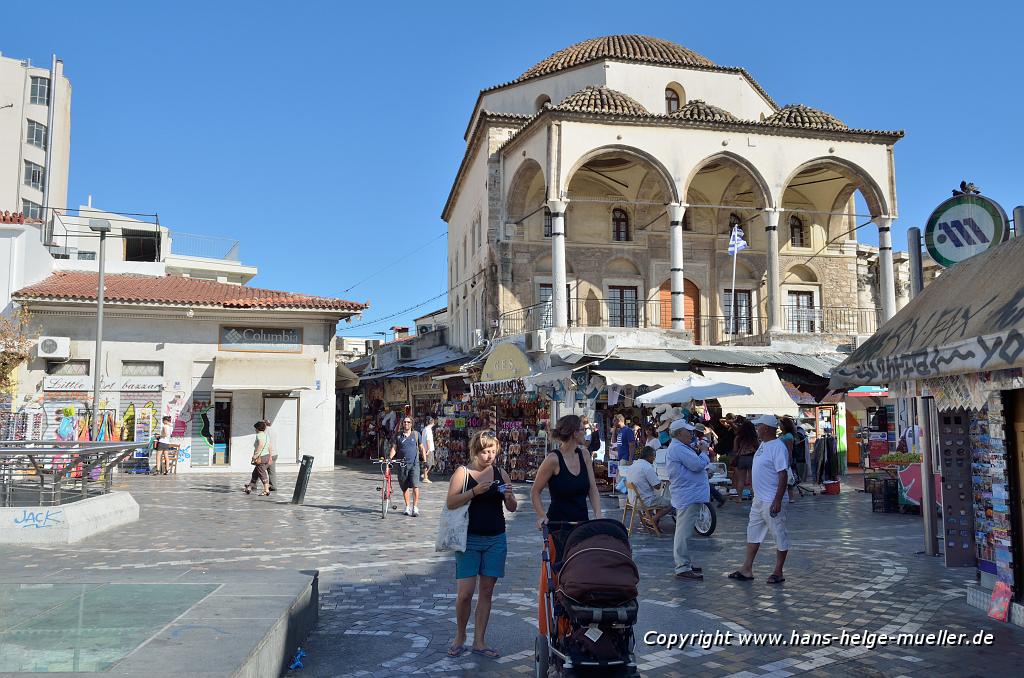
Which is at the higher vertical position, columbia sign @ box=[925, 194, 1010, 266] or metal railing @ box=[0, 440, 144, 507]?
columbia sign @ box=[925, 194, 1010, 266]

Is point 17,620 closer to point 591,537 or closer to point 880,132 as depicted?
point 591,537

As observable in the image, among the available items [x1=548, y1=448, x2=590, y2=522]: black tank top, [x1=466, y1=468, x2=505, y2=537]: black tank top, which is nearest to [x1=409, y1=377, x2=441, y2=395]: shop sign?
[x1=548, y1=448, x2=590, y2=522]: black tank top

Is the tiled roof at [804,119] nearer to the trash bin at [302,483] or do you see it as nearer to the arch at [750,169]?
the arch at [750,169]

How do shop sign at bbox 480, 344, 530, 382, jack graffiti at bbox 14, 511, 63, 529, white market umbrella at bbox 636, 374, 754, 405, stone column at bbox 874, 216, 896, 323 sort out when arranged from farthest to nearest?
stone column at bbox 874, 216, 896, 323 < shop sign at bbox 480, 344, 530, 382 < white market umbrella at bbox 636, 374, 754, 405 < jack graffiti at bbox 14, 511, 63, 529

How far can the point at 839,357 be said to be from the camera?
22.8 meters

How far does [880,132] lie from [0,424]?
25881mm

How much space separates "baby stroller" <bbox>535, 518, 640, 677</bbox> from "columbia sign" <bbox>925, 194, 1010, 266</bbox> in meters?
5.46

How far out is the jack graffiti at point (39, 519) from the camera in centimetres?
1006

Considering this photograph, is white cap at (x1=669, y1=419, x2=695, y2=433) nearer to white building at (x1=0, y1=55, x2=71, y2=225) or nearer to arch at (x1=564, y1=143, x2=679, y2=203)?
arch at (x1=564, y1=143, x2=679, y2=203)

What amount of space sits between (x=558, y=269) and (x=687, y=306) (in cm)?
684

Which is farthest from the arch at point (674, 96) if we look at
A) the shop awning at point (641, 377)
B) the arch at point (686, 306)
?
the shop awning at point (641, 377)

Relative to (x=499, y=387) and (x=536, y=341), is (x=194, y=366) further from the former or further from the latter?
(x=536, y=341)

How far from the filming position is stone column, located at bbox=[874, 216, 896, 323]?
24.0m

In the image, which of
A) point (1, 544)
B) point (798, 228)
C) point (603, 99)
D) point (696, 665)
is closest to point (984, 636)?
point (696, 665)
